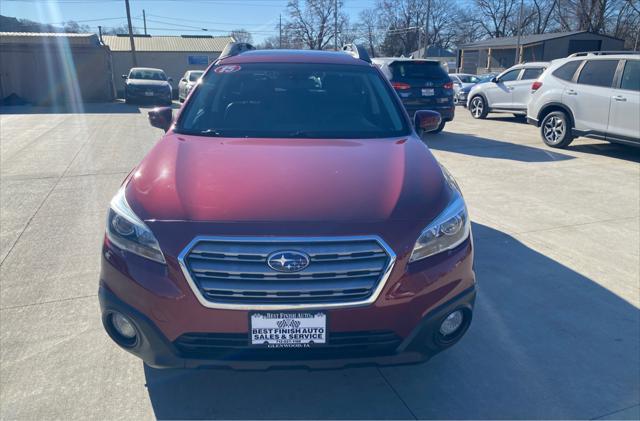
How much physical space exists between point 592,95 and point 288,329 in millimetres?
8876

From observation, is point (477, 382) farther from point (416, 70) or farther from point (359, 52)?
point (416, 70)

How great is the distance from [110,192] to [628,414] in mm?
5873

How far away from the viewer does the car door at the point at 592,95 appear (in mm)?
8859

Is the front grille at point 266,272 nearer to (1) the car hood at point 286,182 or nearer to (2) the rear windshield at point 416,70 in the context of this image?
(1) the car hood at point 286,182

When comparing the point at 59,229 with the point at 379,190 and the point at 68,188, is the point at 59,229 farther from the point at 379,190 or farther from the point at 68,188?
the point at 379,190

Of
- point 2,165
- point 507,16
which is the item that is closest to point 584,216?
point 2,165

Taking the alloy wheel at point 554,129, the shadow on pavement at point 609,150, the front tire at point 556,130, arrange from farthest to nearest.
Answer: the alloy wheel at point 554,129, the front tire at point 556,130, the shadow on pavement at point 609,150

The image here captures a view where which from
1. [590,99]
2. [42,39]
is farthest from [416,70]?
[42,39]

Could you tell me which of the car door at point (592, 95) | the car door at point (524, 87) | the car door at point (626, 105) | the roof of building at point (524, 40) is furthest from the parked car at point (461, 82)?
the roof of building at point (524, 40)

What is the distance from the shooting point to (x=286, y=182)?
2545mm

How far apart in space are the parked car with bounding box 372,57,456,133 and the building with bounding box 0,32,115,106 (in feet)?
58.3

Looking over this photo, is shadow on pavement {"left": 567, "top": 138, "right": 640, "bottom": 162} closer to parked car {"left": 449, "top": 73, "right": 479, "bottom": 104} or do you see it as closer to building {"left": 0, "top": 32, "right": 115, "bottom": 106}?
parked car {"left": 449, "top": 73, "right": 479, "bottom": 104}

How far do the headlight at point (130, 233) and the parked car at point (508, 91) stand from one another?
43.7 ft

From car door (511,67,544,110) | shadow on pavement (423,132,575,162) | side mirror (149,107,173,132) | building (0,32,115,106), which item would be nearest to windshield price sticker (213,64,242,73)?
side mirror (149,107,173,132)
